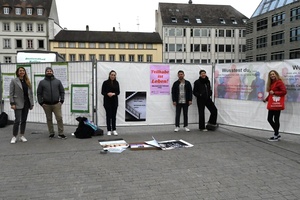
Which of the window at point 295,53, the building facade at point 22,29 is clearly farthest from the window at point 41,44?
the window at point 295,53

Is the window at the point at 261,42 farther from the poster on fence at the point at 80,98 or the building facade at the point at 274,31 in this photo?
the poster on fence at the point at 80,98

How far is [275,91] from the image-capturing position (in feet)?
23.6

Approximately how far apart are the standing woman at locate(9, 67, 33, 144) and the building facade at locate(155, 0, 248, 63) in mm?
58859

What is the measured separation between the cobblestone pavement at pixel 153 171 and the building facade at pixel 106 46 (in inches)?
2245

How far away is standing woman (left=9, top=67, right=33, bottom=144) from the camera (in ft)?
23.6

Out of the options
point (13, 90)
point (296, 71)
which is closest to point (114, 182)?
point (13, 90)

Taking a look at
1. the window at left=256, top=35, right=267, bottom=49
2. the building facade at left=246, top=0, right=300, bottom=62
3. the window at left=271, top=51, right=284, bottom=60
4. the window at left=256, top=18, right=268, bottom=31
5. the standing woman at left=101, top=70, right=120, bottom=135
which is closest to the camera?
the standing woman at left=101, top=70, right=120, bottom=135

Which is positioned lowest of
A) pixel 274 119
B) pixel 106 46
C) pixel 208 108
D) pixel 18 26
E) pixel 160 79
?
pixel 274 119

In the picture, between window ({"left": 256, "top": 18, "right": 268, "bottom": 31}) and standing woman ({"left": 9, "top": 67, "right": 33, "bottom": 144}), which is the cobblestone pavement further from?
window ({"left": 256, "top": 18, "right": 268, "bottom": 31})

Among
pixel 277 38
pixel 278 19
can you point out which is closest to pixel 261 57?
pixel 277 38

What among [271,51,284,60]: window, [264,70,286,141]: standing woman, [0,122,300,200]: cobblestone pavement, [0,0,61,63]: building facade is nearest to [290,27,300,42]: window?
[271,51,284,60]: window

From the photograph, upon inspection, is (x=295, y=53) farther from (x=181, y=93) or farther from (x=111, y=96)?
(x=111, y=96)

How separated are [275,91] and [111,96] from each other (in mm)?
4301

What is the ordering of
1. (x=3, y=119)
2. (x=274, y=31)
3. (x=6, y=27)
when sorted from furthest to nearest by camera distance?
1. (x=6, y=27)
2. (x=274, y=31)
3. (x=3, y=119)
